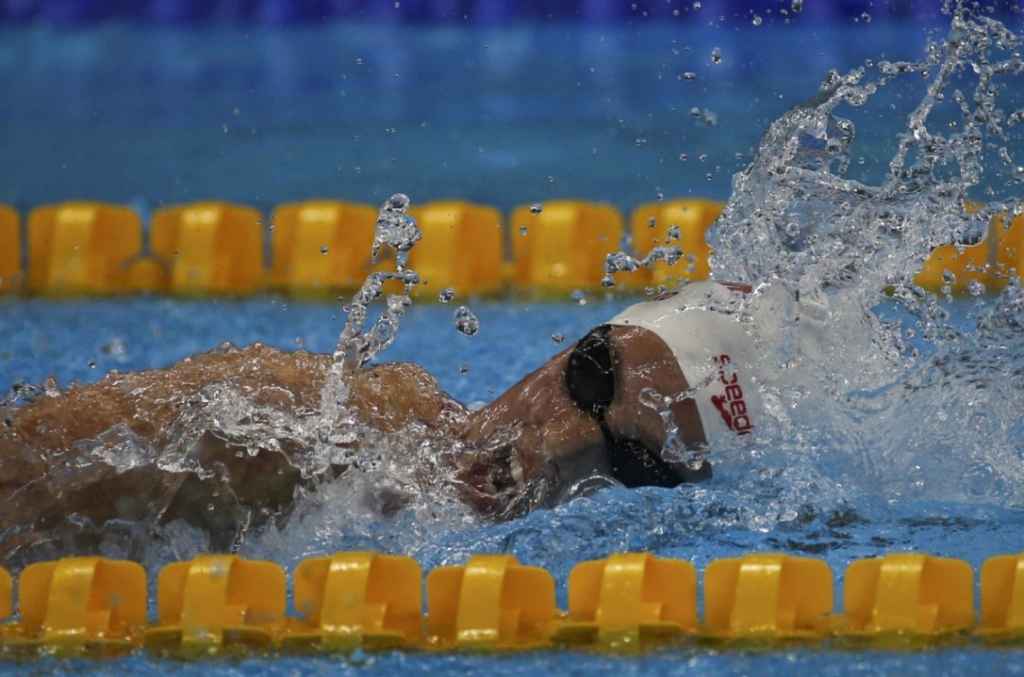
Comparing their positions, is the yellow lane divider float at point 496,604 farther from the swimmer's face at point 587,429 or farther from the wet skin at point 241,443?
the swimmer's face at point 587,429

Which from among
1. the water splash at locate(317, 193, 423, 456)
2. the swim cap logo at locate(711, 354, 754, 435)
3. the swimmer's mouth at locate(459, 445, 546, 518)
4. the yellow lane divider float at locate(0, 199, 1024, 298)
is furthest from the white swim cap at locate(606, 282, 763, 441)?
the yellow lane divider float at locate(0, 199, 1024, 298)

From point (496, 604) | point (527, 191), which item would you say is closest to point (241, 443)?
point (496, 604)

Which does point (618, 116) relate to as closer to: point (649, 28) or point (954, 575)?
point (649, 28)

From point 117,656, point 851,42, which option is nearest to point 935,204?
point 117,656

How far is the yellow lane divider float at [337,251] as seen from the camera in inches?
150

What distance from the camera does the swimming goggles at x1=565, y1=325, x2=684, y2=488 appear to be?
201cm

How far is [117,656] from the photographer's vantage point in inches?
66.2

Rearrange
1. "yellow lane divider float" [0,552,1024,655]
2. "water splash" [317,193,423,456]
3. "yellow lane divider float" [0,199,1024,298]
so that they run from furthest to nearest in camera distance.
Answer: "yellow lane divider float" [0,199,1024,298], "water splash" [317,193,423,456], "yellow lane divider float" [0,552,1024,655]

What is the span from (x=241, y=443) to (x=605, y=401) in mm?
524

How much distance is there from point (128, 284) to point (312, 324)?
60cm

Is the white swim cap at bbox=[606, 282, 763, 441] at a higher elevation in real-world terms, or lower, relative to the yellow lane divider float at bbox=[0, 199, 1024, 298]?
lower

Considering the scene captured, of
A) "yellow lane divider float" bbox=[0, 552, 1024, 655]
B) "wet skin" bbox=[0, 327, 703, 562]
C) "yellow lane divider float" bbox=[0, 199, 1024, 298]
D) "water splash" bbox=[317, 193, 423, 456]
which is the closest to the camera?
"yellow lane divider float" bbox=[0, 552, 1024, 655]

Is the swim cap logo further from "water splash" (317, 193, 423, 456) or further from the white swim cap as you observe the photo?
"water splash" (317, 193, 423, 456)

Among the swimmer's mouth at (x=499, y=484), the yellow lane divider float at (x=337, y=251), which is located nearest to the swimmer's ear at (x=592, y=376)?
the swimmer's mouth at (x=499, y=484)
